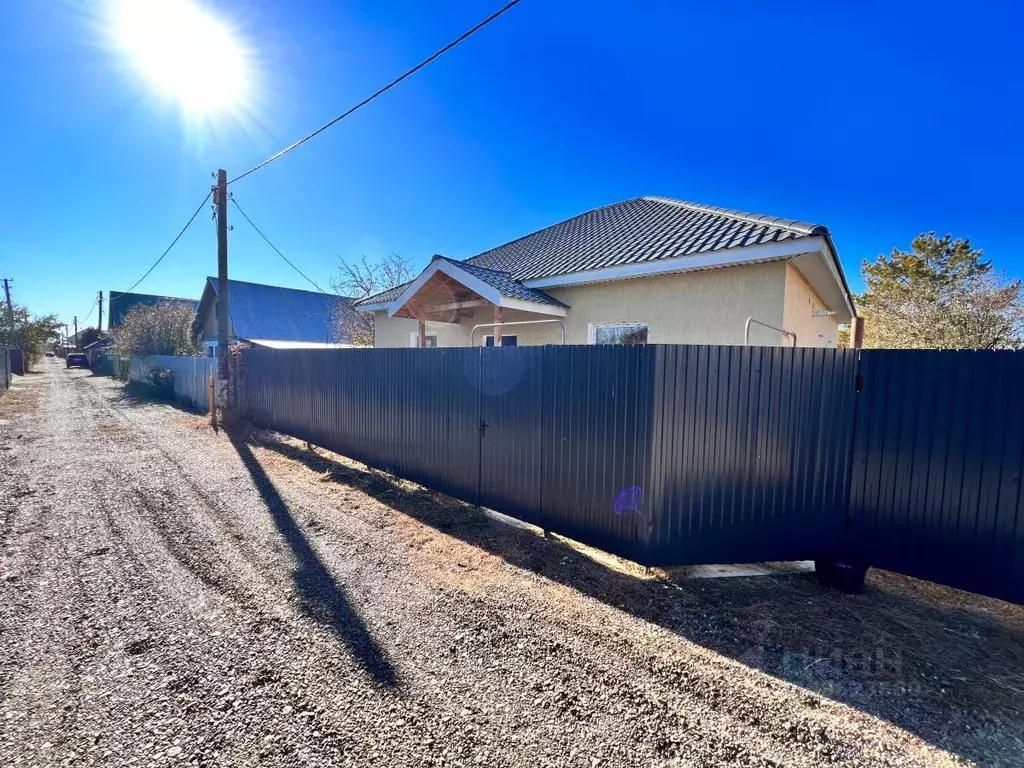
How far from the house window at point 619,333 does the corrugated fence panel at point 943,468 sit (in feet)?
13.3

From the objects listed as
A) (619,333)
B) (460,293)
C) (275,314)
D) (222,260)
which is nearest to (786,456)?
(619,333)

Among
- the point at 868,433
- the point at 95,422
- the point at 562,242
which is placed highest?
Result: the point at 562,242

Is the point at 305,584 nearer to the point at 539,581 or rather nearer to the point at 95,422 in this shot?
the point at 539,581

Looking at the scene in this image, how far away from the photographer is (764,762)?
197cm

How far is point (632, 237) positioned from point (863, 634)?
710cm

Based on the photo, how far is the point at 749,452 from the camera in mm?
3721

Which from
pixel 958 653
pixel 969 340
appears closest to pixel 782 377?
pixel 958 653

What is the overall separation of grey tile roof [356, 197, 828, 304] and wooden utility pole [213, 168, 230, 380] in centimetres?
365

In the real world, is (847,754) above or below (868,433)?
below

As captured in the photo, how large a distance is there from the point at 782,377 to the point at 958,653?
2.06 meters

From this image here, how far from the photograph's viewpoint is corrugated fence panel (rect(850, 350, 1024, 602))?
10.4ft

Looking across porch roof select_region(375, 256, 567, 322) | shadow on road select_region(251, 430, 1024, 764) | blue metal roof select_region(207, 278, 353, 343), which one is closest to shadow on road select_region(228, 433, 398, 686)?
shadow on road select_region(251, 430, 1024, 764)

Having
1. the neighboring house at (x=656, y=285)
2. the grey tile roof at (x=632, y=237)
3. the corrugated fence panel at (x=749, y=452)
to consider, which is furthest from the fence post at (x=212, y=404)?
the corrugated fence panel at (x=749, y=452)

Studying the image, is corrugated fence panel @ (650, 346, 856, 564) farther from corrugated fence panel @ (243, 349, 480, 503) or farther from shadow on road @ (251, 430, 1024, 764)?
corrugated fence panel @ (243, 349, 480, 503)
